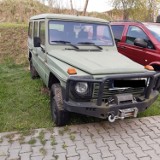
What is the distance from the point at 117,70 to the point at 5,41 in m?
7.89

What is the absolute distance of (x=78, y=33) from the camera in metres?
4.69

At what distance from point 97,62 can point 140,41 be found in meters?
2.29

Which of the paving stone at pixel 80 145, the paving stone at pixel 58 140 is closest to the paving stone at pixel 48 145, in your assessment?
the paving stone at pixel 58 140

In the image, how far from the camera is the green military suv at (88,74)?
335cm

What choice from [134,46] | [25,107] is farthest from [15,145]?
[134,46]

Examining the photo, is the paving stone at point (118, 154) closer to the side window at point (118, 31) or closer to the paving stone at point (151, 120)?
the paving stone at point (151, 120)

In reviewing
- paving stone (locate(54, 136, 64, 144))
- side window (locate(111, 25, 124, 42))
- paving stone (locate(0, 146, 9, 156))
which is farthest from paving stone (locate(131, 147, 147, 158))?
side window (locate(111, 25, 124, 42))

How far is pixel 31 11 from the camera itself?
56.2 ft

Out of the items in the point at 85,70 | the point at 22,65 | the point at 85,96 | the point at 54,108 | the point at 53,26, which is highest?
the point at 53,26

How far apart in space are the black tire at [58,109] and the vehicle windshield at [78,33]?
3.37 ft

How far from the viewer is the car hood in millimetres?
3492

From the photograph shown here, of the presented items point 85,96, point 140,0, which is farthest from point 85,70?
point 140,0

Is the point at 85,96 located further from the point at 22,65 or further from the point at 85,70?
the point at 22,65

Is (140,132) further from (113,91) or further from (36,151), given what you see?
(36,151)
